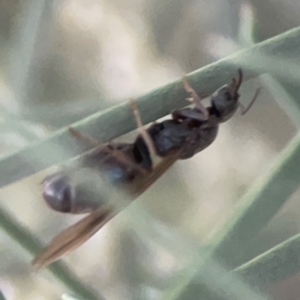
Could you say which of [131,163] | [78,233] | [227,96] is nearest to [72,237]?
[78,233]

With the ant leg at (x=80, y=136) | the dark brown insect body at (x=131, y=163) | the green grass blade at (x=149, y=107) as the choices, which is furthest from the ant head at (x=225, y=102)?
the ant leg at (x=80, y=136)

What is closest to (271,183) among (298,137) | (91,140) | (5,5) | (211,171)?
(298,137)

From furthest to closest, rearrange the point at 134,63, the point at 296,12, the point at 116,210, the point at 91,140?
the point at 134,63 → the point at 296,12 → the point at 116,210 → the point at 91,140

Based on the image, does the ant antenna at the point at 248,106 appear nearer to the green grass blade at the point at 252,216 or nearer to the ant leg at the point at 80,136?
the green grass blade at the point at 252,216

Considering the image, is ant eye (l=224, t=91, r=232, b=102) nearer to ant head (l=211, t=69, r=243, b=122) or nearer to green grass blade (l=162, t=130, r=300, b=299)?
ant head (l=211, t=69, r=243, b=122)

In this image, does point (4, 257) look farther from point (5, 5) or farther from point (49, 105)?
point (5, 5)

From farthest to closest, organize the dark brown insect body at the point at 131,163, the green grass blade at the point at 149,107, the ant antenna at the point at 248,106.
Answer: the ant antenna at the point at 248,106 → the dark brown insect body at the point at 131,163 → the green grass blade at the point at 149,107

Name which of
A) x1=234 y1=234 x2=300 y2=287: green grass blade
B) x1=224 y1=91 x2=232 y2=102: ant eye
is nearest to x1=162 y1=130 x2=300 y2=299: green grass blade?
x1=234 y1=234 x2=300 y2=287: green grass blade
